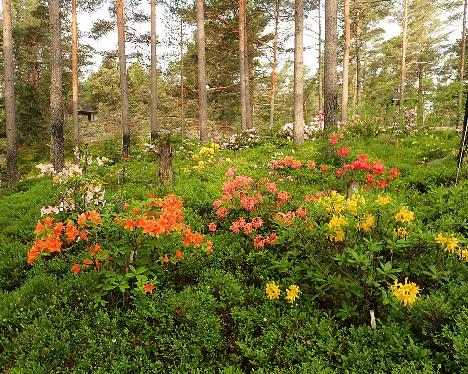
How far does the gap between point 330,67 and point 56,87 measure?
838 centimetres

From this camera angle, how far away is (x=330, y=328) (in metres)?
3.27

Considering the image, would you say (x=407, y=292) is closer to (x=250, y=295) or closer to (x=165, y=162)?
(x=250, y=295)

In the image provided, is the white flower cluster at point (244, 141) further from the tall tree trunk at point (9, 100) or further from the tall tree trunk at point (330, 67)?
the tall tree trunk at point (9, 100)

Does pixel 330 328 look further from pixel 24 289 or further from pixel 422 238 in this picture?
pixel 24 289

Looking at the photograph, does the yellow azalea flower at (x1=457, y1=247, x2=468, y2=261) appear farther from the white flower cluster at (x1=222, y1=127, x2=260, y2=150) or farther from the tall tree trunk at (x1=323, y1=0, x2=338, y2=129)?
the white flower cluster at (x1=222, y1=127, x2=260, y2=150)

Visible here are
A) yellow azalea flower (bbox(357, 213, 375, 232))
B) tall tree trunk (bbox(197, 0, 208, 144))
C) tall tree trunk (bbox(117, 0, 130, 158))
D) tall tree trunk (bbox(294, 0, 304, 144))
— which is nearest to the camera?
yellow azalea flower (bbox(357, 213, 375, 232))

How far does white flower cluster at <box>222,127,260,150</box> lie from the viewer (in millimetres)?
13021

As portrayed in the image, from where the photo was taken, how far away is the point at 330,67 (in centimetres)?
1034

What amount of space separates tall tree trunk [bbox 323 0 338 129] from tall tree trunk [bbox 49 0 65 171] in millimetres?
8160

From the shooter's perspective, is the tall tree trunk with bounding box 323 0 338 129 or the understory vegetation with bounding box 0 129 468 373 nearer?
the understory vegetation with bounding box 0 129 468 373

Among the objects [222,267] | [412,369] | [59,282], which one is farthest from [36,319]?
[412,369]

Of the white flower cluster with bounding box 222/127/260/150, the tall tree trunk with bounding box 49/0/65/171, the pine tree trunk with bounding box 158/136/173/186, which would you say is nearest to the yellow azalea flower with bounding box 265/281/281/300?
the pine tree trunk with bounding box 158/136/173/186

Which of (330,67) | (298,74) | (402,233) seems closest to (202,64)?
(298,74)

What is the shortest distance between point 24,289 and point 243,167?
5.93 m
